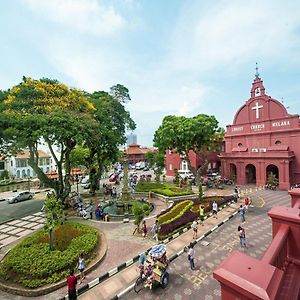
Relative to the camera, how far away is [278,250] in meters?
4.18

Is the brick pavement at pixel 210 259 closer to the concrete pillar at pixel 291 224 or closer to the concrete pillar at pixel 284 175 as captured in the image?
the concrete pillar at pixel 291 224

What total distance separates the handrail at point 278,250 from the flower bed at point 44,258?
9.31 m

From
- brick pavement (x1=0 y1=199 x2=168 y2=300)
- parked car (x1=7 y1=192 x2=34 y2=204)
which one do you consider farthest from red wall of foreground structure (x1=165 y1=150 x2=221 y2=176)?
parked car (x1=7 y1=192 x2=34 y2=204)

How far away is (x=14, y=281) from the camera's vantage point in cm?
1001

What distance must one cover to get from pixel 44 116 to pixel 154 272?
1538cm

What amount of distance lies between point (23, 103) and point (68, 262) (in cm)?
1459

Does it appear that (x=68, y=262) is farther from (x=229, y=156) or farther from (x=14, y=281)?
(x=229, y=156)

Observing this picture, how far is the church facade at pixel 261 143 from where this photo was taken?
29541 mm

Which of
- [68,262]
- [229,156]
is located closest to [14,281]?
[68,262]

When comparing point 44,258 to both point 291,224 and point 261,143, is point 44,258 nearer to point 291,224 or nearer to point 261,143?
point 291,224

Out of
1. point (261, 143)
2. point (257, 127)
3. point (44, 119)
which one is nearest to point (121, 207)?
point (44, 119)

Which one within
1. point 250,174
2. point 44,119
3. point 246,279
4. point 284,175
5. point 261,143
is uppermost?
point 44,119

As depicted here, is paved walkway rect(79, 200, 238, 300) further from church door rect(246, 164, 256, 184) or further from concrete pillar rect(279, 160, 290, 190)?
church door rect(246, 164, 256, 184)

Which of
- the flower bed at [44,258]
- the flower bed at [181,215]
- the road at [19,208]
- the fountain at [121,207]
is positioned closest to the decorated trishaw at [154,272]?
the flower bed at [44,258]
